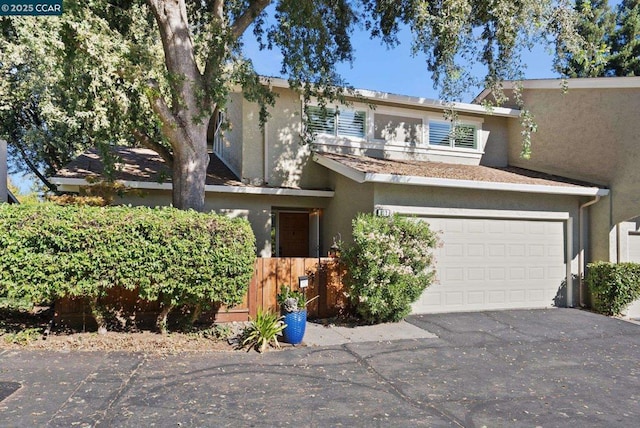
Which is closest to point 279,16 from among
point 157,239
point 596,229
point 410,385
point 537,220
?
point 157,239

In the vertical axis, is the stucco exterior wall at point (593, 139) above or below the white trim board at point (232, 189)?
above

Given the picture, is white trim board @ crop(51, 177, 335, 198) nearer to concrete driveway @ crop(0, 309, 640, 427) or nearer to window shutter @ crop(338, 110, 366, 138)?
window shutter @ crop(338, 110, 366, 138)

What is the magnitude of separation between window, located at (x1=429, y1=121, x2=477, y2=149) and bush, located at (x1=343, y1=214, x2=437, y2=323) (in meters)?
4.79

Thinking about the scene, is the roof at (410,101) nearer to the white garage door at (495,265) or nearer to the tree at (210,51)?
the tree at (210,51)

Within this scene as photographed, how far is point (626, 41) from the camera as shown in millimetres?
22312

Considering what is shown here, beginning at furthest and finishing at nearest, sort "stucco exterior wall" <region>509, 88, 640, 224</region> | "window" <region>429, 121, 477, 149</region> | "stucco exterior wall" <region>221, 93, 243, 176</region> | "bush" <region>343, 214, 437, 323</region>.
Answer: "window" <region>429, 121, 477, 149</region>
"stucco exterior wall" <region>221, 93, 243, 176</region>
"stucco exterior wall" <region>509, 88, 640, 224</region>
"bush" <region>343, 214, 437, 323</region>

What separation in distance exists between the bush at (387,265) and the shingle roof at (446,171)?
4.62 feet

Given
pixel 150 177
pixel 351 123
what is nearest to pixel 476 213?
pixel 351 123

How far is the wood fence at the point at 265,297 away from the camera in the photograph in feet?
24.2

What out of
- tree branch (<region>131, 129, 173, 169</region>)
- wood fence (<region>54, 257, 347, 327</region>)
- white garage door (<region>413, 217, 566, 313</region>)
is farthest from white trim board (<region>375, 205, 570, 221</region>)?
tree branch (<region>131, 129, 173, 169</region>)

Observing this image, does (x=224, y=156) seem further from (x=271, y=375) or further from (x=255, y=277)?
(x=271, y=375)

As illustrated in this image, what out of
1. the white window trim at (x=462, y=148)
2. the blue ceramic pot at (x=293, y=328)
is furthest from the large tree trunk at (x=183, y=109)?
the white window trim at (x=462, y=148)

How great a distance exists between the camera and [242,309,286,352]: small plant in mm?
6895

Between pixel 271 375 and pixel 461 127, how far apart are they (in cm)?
991
